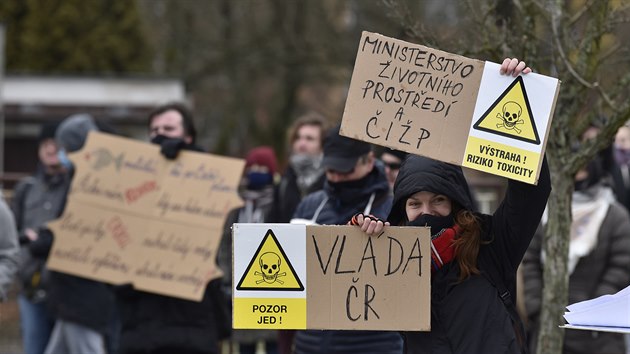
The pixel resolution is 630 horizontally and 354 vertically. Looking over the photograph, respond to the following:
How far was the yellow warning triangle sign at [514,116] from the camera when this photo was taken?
14.9ft

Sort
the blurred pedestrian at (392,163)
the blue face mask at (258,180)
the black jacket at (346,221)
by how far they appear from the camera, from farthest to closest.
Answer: the blue face mask at (258,180), the blurred pedestrian at (392,163), the black jacket at (346,221)

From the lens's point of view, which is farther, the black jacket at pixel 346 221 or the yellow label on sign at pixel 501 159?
the black jacket at pixel 346 221

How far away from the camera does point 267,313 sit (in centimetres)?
471

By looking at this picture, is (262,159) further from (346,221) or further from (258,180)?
(346,221)

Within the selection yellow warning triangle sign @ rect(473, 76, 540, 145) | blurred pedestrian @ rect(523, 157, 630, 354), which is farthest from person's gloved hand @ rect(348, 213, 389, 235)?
blurred pedestrian @ rect(523, 157, 630, 354)

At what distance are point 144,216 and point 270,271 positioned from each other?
10.0 ft

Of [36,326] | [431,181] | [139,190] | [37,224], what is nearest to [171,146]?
[139,190]

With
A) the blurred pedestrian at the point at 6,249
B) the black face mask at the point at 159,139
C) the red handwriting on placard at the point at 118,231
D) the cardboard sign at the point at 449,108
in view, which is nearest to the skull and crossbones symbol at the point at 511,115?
the cardboard sign at the point at 449,108

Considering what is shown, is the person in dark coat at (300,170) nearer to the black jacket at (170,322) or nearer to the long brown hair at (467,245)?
the black jacket at (170,322)

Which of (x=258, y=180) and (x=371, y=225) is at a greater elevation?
(x=258, y=180)

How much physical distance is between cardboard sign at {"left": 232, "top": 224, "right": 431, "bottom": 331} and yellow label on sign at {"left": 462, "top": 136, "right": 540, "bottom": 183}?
0.34 m

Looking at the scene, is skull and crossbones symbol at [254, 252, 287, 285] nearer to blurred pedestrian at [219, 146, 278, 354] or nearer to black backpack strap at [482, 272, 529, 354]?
black backpack strap at [482, 272, 529, 354]

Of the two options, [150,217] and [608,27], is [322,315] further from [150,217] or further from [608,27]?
[150,217]

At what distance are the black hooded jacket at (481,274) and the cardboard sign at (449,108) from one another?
0.11 meters
